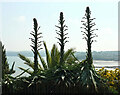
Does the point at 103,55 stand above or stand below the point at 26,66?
above

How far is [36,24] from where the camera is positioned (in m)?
3.18

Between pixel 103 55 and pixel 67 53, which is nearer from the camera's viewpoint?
pixel 67 53

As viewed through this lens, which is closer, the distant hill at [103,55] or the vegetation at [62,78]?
the vegetation at [62,78]

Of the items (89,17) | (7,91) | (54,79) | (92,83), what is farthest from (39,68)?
(89,17)

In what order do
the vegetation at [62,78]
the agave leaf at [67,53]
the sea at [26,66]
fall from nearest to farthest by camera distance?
the vegetation at [62,78] < the sea at [26,66] < the agave leaf at [67,53]

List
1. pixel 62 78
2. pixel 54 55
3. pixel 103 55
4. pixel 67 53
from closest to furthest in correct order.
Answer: pixel 62 78
pixel 67 53
pixel 54 55
pixel 103 55

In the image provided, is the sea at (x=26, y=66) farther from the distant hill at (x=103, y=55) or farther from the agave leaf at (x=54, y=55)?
the agave leaf at (x=54, y=55)

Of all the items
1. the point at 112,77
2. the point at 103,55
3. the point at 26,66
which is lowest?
the point at 112,77

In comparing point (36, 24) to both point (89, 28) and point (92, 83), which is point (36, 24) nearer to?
point (89, 28)

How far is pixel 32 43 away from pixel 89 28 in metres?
0.99

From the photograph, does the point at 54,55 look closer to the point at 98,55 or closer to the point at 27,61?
the point at 27,61

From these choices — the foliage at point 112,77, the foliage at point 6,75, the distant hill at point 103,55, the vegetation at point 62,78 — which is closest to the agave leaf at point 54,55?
the vegetation at point 62,78

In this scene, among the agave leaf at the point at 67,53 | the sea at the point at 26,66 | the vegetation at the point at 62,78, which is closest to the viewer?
the vegetation at the point at 62,78

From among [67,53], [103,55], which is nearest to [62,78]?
[67,53]
